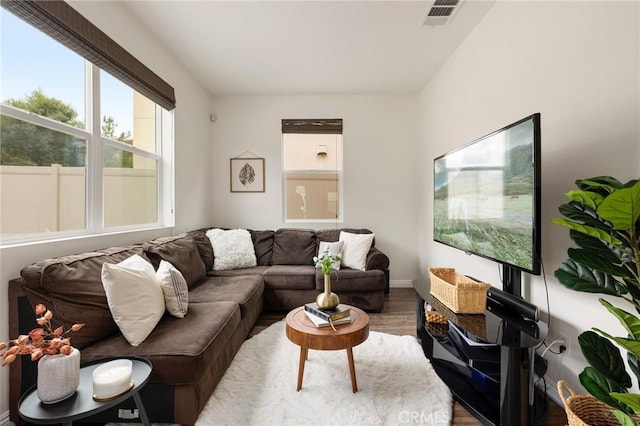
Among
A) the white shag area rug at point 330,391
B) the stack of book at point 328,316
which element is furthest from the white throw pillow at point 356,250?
the stack of book at point 328,316

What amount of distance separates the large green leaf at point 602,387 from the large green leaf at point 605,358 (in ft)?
0.06

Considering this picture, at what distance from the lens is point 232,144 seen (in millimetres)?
4039

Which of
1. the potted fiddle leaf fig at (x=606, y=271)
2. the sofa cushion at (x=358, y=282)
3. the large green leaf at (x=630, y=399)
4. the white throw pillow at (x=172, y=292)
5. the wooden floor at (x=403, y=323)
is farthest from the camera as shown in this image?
the sofa cushion at (x=358, y=282)

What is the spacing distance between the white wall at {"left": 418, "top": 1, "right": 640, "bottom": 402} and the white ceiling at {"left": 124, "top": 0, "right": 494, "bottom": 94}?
544mm

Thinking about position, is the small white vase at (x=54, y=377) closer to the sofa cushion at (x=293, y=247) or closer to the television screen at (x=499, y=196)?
the television screen at (x=499, y=196)

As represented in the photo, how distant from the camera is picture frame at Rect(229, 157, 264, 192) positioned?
4.02 metres

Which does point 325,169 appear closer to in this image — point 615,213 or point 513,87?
point 513,87

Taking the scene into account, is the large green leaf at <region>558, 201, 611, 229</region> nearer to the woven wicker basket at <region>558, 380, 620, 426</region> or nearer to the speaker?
the woven wicker basket at <region>558, 380, 620, 426</region>

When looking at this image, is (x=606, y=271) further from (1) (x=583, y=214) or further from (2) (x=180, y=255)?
(2) (x=180, y=255)

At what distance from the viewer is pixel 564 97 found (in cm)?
165

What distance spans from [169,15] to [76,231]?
1.86 metres

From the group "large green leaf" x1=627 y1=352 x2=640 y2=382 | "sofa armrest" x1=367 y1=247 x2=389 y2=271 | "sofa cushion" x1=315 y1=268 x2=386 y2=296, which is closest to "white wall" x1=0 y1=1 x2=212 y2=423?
"sofa cushion" x1=315 y1=268 x2=386 y2=296

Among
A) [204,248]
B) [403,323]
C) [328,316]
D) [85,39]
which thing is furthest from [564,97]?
[204,248]

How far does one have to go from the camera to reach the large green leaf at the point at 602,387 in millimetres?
973
